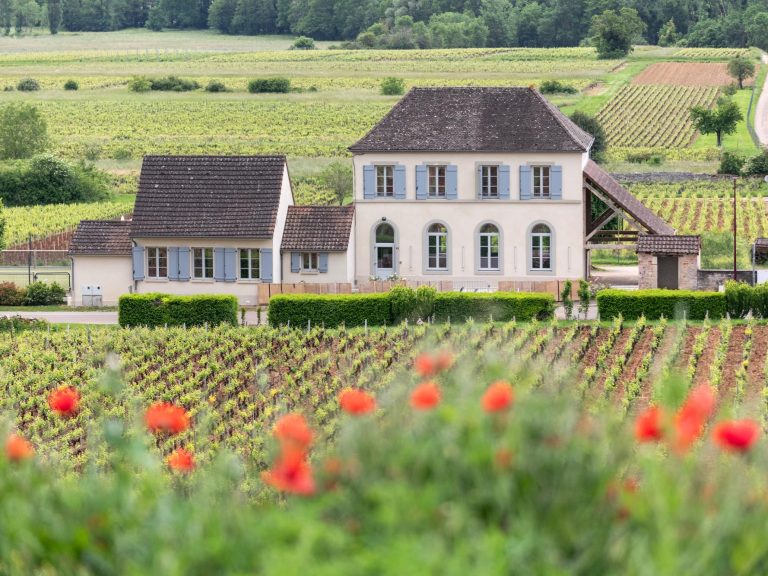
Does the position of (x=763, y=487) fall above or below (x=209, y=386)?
above

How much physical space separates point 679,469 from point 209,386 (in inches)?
978

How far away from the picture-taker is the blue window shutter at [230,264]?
153 feet

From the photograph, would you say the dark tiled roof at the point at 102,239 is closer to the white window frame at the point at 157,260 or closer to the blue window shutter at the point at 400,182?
the white window frame at the point at 157,260

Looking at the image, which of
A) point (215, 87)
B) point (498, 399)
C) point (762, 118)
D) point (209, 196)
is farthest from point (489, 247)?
point (215, 87)

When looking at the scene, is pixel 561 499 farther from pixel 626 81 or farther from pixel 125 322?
pixel 626 81

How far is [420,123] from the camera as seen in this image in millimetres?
49406

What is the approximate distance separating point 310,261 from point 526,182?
672cm

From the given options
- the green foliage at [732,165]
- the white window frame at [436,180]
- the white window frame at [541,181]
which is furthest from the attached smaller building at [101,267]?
the green foliage at [732,165]

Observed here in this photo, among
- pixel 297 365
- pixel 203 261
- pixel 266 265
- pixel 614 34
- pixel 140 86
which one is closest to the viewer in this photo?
pixel 297 365

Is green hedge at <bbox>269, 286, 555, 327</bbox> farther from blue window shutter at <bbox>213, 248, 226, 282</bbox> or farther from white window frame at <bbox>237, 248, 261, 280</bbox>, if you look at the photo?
blue window shutter at <bbox>213, 248, 226, 282</bbox>

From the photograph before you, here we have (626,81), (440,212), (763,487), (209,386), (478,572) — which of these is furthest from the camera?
(626,81)

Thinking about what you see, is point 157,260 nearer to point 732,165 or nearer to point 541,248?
point 541,248

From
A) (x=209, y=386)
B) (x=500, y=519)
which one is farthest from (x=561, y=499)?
(x=209, y=386)

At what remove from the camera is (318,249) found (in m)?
46.9
